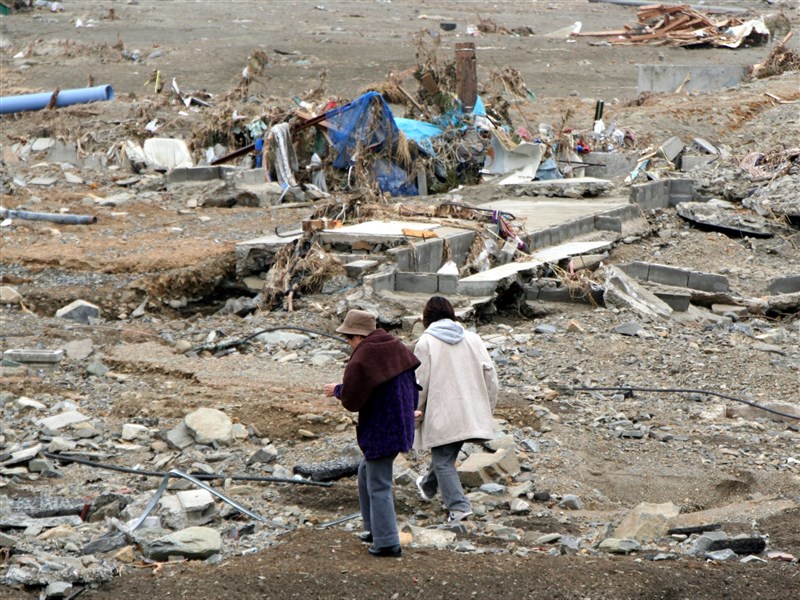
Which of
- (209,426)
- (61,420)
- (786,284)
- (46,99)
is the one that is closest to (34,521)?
(209,426)

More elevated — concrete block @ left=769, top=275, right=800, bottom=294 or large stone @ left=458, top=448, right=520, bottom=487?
large stone @ left=458, top=448, right=520, bottom=487

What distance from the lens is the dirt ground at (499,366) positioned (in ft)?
16.8

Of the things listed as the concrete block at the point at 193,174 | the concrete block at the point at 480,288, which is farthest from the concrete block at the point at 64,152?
the concrete block at the point at 480,288

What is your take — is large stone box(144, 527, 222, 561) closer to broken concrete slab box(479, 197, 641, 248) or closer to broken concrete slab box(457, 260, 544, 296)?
broken concrete slab box(457, 260, 544, 296)

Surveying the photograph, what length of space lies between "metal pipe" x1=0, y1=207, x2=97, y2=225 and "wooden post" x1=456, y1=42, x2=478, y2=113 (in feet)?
19.7

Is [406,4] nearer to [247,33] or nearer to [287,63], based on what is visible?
[247,33]

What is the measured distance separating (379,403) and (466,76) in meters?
12.4

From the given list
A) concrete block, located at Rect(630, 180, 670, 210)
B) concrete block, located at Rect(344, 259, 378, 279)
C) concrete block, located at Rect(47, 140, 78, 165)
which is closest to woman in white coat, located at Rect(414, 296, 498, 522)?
concrete block, located at Rect(344, 259, 378, 279)

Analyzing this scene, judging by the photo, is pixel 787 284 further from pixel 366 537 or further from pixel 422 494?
pixel 366 537

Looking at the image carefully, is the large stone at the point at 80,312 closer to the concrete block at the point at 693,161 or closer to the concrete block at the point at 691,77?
the concrete block at the point at 693,161

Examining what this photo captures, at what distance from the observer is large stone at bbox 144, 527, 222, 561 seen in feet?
18.2

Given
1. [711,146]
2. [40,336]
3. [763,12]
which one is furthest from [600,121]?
[763,12]

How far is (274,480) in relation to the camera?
6738 millimetres

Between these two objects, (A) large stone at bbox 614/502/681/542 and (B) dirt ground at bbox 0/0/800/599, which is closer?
(B) dirt ground at bbox 0/0/800/599
